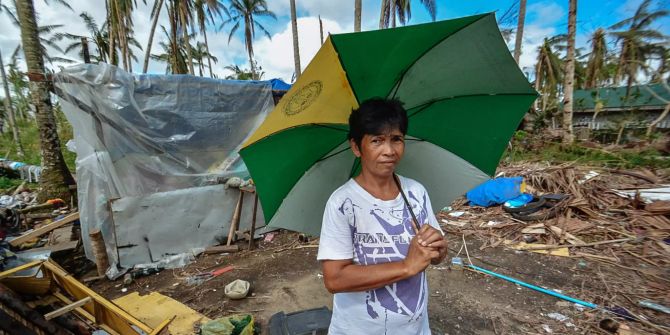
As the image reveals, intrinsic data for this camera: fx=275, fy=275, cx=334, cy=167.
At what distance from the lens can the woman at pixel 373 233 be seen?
3.60ft

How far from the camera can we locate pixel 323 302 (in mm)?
3439

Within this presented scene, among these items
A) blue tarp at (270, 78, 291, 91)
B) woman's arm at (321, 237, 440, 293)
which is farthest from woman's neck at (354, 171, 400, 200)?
blue tarp at (270, 78, 291, 91)

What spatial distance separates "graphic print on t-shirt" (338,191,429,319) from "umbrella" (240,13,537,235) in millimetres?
408

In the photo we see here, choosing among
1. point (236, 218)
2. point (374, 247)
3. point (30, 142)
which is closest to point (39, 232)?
point (236, 218)

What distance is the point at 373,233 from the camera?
3.82ft

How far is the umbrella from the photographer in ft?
3.77

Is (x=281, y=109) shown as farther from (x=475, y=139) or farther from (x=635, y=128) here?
(x=635, y=128)

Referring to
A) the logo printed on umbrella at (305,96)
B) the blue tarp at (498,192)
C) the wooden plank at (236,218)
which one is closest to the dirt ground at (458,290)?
the wooden plank at (236,218)

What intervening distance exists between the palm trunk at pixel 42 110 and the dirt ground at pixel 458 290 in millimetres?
2876

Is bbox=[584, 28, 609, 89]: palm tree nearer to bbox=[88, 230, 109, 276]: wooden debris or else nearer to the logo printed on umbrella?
the logo printed on umbrella

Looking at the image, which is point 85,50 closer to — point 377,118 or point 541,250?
point 377,118

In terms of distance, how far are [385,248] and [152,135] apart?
499 centimetres

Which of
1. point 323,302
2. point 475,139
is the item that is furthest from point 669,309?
point 323,302

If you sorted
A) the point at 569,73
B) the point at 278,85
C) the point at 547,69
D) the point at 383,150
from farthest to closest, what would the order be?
the point at 547,69
the point at 569,73
the point at 278,85
the point at 383,150
